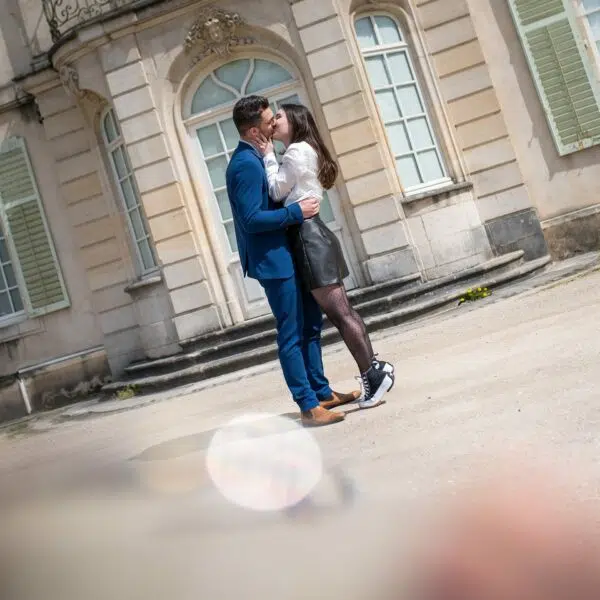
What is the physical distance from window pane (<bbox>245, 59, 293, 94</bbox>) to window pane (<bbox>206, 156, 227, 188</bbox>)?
89 centimetres

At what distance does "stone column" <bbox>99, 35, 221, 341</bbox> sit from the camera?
38.7 ft

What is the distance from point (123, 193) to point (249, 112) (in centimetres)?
741

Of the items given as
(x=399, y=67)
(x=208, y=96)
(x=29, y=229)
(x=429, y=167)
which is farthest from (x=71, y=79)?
(x=429, y=167)

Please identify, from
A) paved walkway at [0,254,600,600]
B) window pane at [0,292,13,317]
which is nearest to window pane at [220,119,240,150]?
window pane at [0,292,13,317]

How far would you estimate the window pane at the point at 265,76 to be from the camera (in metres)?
11.9

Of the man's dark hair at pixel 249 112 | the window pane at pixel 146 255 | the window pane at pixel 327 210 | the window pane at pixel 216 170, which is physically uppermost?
the window pane at pixel 216 170

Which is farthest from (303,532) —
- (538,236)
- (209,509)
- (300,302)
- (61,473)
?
(538,236)

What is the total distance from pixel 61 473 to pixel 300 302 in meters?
2.00

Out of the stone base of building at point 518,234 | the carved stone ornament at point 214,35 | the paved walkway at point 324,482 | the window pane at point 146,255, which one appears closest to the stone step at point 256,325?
the stone base of building at point 518,234

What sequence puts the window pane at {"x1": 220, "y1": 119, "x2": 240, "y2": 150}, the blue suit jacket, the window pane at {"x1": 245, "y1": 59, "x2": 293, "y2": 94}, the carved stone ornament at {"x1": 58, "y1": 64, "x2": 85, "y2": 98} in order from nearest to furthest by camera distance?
the blue suit jacket < the window pane at {"x1": 245, "y1": 59, "x2": 293, "y2": 94} < the window pane at {"x1": 220, "y1": 119, "x2": 240, "y2": 150} < the carved stone ornament at {"x1": 58, "y1": 64, "x2": 85, "y2": 98}

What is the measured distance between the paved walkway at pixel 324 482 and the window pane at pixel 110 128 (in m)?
5.77

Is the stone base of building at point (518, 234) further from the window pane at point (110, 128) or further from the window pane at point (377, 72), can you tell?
the window pane at point (110, 128)

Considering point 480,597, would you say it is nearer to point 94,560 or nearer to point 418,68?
point 94,560

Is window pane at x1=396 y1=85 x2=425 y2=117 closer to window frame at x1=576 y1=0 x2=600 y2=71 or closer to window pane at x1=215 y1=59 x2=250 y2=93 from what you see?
window pane at x1=215 y1=59 x2=250 y2=93
